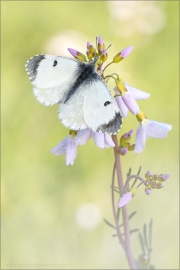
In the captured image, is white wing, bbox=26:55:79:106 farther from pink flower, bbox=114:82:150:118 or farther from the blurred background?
the blurred background

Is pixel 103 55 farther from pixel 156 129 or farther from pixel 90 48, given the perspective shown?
pixel 156 129

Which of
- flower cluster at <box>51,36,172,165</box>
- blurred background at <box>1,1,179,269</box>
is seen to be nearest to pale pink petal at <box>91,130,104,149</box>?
flower cluster at <box>51,36,172,165</box>

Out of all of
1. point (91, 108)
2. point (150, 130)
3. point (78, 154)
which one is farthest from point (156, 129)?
point (78, 154)

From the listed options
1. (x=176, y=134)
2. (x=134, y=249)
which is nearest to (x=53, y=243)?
(x=134, y=249)

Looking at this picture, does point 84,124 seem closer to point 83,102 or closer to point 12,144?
point 83,102

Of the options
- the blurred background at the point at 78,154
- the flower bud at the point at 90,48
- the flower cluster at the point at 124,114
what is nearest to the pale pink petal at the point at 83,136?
the flower cluster at the point at 124,114
